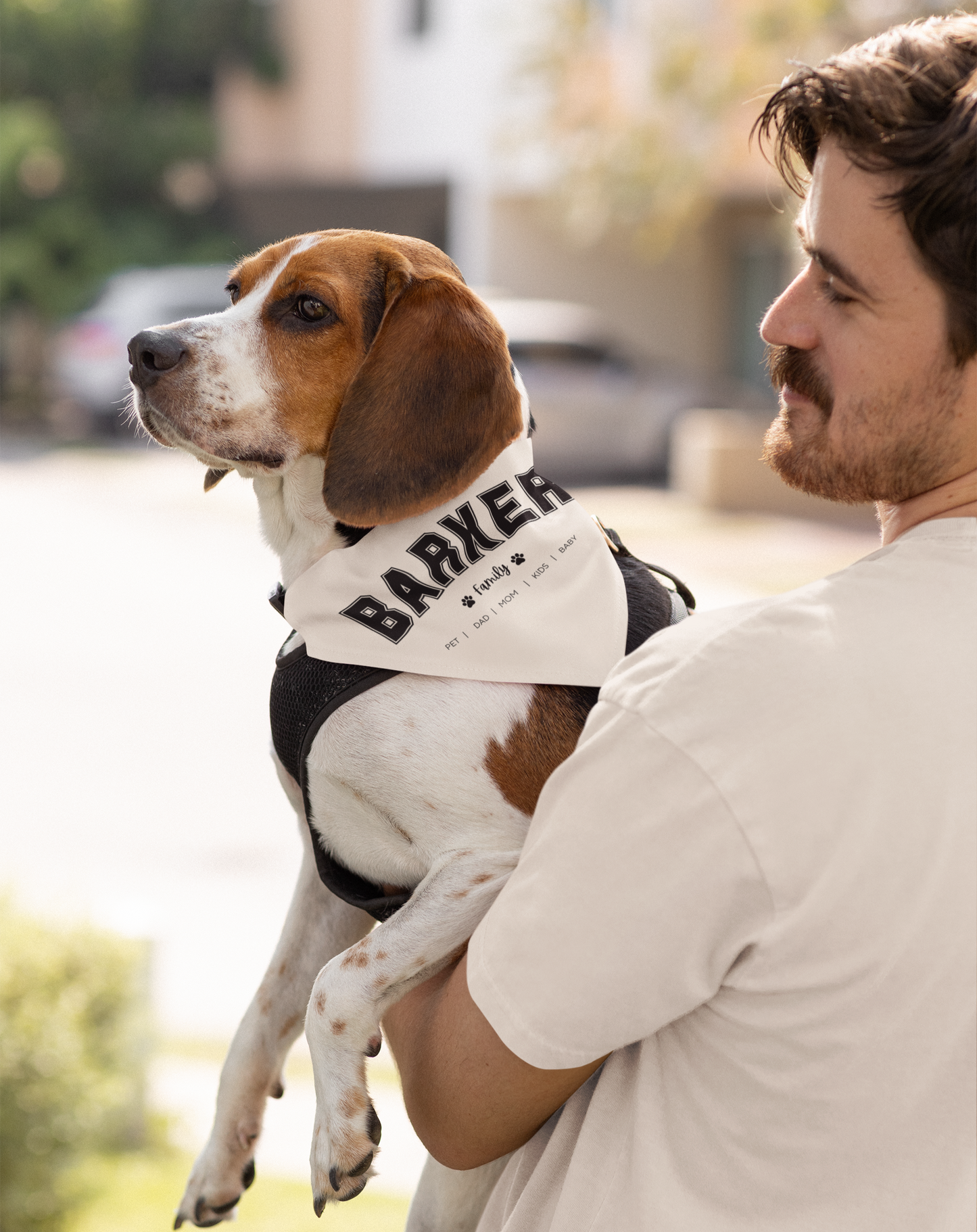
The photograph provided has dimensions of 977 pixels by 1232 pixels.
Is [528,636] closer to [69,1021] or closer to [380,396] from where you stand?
[380,396]

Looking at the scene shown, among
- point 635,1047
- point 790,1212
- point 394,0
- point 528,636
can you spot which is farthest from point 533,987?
point 394,0

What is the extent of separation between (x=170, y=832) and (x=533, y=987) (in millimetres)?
5850

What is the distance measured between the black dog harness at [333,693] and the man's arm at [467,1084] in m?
0.41

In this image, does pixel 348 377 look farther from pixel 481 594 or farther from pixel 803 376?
pixel 803 376

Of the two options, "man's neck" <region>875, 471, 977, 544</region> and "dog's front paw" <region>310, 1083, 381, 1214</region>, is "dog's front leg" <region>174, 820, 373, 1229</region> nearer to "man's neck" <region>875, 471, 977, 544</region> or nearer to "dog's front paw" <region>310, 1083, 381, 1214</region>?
"dog's front paw" <region>310, 1083, 381, 1214</region>

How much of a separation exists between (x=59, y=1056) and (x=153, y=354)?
235 centimetres

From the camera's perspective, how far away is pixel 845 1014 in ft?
4.16

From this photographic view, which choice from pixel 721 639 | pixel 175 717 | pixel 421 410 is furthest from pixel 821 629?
pixel 175 717

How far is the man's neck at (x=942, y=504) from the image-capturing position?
1410mm

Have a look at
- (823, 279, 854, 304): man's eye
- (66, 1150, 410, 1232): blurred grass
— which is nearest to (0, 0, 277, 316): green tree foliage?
(66, 1150, 410, 1232): blurred grass

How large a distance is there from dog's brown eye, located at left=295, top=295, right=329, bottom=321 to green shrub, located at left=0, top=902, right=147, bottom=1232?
236cm

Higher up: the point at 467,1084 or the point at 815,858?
the point at 815,858

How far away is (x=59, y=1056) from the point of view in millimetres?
3762

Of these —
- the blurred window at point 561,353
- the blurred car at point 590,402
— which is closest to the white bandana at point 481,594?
the blurred car at point 590,402
